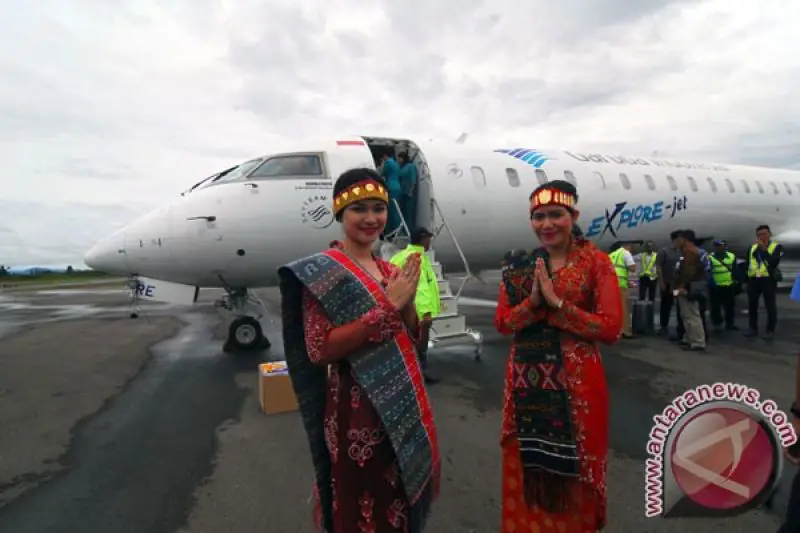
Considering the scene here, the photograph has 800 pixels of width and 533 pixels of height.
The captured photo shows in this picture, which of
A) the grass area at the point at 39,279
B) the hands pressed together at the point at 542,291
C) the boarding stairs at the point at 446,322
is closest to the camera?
the hands pressed together at the point at 542,291

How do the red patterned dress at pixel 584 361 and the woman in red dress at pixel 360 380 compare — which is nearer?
the woman in red dress at pixel 360 380

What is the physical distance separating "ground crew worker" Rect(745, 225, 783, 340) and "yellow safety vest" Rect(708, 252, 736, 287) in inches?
12.0

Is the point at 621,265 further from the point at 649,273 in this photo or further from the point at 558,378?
the point at 558,378

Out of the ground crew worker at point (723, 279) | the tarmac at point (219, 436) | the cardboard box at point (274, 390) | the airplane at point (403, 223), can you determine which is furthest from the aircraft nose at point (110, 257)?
the ground crew worker at point (723, 279)

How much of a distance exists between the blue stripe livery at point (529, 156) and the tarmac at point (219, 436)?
3.35 m

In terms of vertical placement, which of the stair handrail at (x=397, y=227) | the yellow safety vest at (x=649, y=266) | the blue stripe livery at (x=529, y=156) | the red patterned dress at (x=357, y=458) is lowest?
Answer: the yellow safety vest at (x=649, y=266)

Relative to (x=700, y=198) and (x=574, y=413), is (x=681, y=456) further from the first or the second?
(x=700, y=198)

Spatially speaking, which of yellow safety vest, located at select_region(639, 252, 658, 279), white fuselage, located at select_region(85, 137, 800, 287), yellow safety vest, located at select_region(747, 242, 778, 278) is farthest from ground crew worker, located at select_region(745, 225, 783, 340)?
white fuselage, located at select_region(85, 137, 800, 287)

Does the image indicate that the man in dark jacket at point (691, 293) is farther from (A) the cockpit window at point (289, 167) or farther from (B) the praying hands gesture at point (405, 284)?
(B) the praying hands gesture at point (405, 284)

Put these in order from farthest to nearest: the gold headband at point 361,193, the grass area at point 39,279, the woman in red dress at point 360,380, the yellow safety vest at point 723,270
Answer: the grass area at point 39,279 → the yellow safety vest at point 723,270 → the gold headband at point 361,193 → the woman in red dress at point 360,380

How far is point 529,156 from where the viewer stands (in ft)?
31.0

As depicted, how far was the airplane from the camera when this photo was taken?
6891 mm

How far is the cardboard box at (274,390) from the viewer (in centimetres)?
505

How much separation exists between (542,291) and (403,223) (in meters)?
5.59
